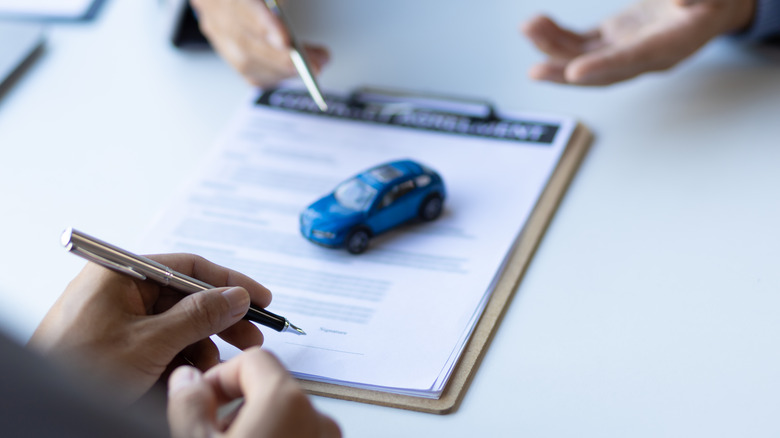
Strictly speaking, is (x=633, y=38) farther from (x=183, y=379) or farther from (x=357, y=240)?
(x=183, y=379)

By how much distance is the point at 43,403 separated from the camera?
42 centimetres

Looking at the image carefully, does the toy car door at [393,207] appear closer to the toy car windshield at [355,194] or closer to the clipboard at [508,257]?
the toy car windshield at [355,194]

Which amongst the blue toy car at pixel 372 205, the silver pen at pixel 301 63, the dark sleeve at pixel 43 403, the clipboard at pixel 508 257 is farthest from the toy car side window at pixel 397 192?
the dark sleeve at pixel 43 403

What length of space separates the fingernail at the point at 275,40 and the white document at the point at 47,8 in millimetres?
389

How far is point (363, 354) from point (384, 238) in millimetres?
178

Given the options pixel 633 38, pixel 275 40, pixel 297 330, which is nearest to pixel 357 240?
pixel 297 330

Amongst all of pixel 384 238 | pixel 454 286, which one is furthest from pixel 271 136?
pixel 454 286

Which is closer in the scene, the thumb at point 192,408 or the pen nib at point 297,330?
the thumb at point 192,408

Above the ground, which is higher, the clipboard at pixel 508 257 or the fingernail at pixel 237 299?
the fingernail at pixel 237 299

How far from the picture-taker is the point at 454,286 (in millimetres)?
752

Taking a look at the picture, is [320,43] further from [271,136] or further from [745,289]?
[745,289]

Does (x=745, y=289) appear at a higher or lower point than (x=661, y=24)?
lower

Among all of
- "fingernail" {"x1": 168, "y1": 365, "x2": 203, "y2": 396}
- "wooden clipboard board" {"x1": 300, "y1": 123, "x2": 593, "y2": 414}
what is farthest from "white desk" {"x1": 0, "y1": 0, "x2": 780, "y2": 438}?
"fingernail" {"x1": 168, "y1": 365, "x2": 203, "y2": 396}

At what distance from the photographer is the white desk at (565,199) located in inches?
25.3
